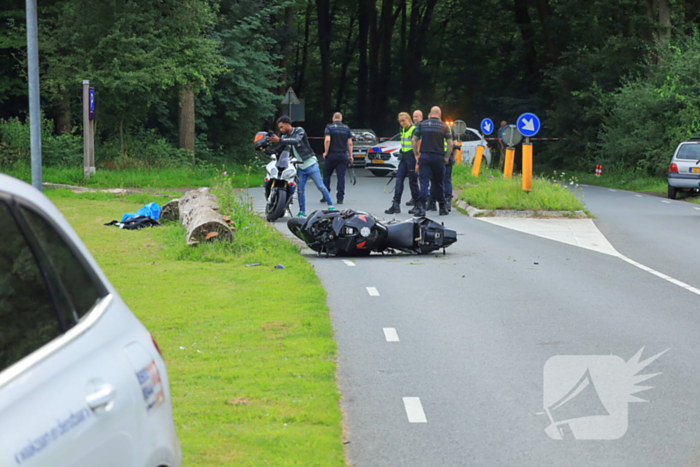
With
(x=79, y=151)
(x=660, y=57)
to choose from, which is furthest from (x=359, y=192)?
(x=660, y=57)

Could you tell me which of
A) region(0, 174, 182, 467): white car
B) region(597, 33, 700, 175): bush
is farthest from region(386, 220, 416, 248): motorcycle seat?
region(597, 33, 700, 175): bush

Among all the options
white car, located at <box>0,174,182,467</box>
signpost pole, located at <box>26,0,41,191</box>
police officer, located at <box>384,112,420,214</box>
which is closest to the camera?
white car, located at <box>0,174,182,467</box>

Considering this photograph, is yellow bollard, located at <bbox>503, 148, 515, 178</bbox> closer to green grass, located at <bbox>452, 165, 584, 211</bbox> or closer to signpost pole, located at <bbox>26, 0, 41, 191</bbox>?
green grass, located at <bbox>452, 165, 584, 211</bbox>

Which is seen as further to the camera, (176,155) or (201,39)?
(176,155)

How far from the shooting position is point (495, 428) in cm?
504

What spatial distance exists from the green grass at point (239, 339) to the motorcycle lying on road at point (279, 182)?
220cm

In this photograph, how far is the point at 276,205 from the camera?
15.8m

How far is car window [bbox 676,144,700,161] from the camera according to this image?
2530cm

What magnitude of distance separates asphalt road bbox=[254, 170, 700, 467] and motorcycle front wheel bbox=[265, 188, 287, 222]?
3636 mm

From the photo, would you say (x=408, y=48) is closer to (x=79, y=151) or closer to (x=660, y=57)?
(x=660, y=57)

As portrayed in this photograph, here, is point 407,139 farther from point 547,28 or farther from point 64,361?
point 547,28

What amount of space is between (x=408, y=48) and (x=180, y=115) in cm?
2930

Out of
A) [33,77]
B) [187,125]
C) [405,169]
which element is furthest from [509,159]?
[187,125]

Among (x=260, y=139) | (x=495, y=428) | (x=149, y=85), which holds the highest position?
(x=149, y=85)
